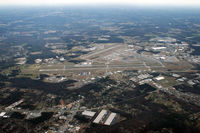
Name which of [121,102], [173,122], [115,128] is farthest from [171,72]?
[115,128]

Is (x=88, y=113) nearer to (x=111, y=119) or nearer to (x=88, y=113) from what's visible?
(x=88, y=113)

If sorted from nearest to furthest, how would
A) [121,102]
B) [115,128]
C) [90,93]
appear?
[115,128] < [121,102] < [90,93]

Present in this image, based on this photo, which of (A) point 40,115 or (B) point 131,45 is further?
(B) point 131,45

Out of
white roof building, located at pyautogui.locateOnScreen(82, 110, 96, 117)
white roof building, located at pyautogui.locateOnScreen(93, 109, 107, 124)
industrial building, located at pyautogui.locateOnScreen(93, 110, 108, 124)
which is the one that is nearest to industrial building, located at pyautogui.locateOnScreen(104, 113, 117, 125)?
industrial building, located at pyautogui.locateOnScreen(93, 110, 108, 124)

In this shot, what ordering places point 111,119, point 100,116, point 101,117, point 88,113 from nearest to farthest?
point 111,119 → point 101,117 → point 100,116 → point 88,113

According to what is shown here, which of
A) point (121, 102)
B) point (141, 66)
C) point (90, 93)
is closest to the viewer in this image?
point (121, 102)

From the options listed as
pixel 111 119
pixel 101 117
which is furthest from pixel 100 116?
pixel 111 119

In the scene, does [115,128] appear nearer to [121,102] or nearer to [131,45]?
[121,102]

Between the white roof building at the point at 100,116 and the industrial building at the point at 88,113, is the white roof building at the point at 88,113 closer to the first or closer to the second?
the industrial building at the point at 88,113

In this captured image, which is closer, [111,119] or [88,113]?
[111,119]

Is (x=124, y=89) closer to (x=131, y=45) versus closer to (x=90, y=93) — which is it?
(x=90, y=93)

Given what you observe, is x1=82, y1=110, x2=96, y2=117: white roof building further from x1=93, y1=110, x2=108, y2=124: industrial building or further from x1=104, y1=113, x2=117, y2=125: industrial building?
x1=104, y1=113, x2=117, y2=125: industrial building
